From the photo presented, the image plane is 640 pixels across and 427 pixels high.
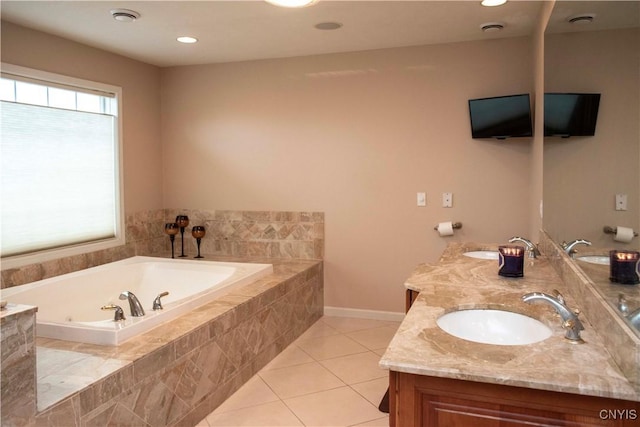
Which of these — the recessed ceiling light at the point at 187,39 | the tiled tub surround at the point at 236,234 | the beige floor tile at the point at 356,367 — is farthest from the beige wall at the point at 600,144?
the recessed ceiling light at the point at 187,39

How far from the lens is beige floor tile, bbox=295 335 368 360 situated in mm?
3541

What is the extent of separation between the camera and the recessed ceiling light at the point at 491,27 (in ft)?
11.3

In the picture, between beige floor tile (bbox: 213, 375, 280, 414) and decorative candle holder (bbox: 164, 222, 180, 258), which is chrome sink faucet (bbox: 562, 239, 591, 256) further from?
decorative candle holder (bbox: 164, 222, 180, 258)

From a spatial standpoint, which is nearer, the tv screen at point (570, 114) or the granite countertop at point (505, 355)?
the granite countertop at point (505, 355)

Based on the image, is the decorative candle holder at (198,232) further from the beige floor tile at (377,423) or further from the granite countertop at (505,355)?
the granite countertop at (505,355)

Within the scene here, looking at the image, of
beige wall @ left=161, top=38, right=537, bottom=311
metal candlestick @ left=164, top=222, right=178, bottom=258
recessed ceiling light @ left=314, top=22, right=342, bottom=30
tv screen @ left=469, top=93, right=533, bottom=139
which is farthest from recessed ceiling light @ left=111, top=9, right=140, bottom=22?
tv screen @ left=469, top=93, right=533, bottom=139

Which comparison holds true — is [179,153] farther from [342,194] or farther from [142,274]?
[342,194]

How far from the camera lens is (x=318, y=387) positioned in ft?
9.81

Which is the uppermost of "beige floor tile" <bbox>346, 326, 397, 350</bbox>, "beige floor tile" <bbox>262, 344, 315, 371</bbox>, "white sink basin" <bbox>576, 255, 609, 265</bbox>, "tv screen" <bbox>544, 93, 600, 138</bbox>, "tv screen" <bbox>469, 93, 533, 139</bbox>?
"tv screen" <bbox>469, 93, 533, 139</bbox>

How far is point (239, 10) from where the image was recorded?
10.2ft

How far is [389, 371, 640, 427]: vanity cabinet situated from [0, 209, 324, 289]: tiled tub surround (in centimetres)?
318

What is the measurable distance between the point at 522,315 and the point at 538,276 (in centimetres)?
70

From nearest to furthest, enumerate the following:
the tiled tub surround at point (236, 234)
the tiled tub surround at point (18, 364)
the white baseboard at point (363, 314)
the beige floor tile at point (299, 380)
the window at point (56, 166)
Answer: the tiled tub surround at point (18, 364)
the beige floor tile at point (299, 380)
the window at point (56, 166)
the white baseboard at point (363, 314)
the tiled tub surround at point (236, 234)

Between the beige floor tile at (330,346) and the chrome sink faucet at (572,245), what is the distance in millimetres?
1938
